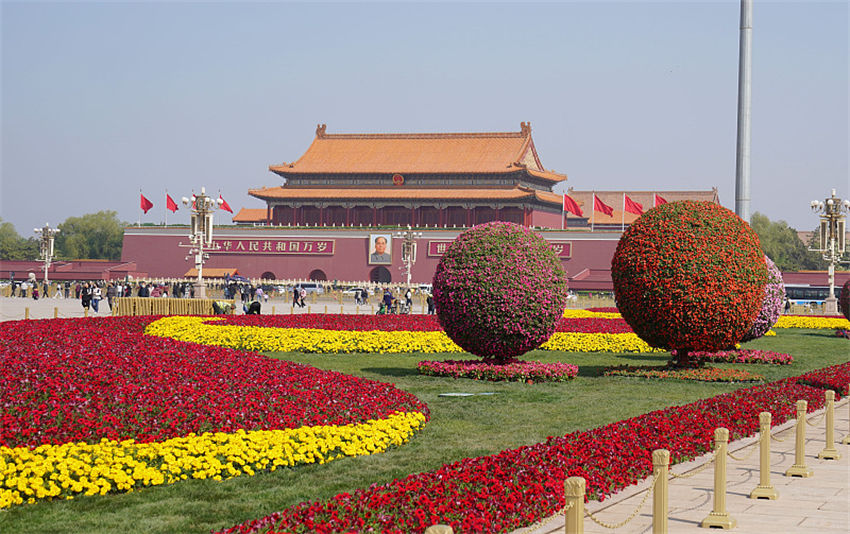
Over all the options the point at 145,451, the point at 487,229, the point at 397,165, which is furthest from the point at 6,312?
the point at 397,165

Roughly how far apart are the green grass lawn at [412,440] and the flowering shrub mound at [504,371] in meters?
0.27

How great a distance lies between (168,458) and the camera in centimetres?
750

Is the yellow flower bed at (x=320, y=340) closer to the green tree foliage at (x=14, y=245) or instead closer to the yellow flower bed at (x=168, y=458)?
the yellow flower bed at (x=168, y=458)

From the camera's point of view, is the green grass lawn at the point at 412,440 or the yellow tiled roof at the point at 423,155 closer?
the green grass lawn at the point at 412,440

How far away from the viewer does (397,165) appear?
59.5 m

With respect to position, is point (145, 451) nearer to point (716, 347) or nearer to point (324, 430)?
point (324, 430)

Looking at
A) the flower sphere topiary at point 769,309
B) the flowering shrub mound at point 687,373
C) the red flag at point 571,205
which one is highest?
the red flag at point 571,205

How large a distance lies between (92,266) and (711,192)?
134ft

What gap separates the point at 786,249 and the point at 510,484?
71.4 m

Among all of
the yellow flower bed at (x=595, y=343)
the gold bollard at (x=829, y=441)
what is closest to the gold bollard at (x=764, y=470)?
the gold bollard at (x=829, y=441)

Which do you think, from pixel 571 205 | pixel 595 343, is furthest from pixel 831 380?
pixel 571 205

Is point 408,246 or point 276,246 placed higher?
point 276,246

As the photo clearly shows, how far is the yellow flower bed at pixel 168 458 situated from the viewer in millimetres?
6891

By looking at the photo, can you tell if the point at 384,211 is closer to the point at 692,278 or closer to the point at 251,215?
the point at 251,215
